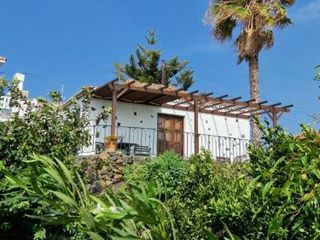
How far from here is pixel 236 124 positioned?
2091 cm

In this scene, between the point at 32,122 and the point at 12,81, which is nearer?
the point at 32,122

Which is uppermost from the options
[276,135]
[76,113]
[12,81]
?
[12,81]

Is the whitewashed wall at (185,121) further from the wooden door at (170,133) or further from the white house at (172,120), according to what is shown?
the wooden door at (170,133)

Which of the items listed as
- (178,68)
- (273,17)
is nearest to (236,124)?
(273,17)

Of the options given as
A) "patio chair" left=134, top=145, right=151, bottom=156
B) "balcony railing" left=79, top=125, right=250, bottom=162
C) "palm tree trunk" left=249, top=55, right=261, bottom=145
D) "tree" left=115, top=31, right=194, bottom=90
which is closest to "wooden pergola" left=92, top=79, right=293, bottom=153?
"palm tree trunk" left=249, top=55, right=261, bottom=145

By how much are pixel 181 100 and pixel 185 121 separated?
1.06 meters

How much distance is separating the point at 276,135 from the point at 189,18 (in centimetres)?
1638

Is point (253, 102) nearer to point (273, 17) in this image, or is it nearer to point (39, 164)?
point (273, 17)

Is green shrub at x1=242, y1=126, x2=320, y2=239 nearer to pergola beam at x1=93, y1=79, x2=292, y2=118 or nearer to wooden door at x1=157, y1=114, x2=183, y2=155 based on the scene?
pergola beam at x1=93, y1=79, x2=292, y2=118

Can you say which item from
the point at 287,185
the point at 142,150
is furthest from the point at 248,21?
the point at 287,185

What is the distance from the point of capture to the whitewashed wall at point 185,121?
17984 mm

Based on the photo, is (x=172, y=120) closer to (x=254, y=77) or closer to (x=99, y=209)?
(x=254, y=77)

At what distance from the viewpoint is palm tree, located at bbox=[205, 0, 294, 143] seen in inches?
707

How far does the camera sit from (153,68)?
27.3 meters
